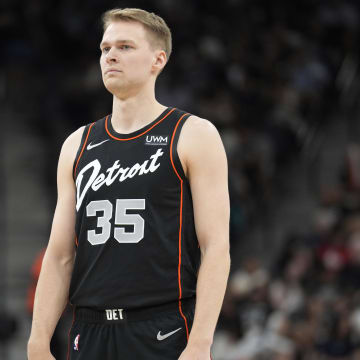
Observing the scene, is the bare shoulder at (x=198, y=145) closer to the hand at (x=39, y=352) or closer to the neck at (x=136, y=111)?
the neck at (x=136, y=111)

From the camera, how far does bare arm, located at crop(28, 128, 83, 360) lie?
11.8ft

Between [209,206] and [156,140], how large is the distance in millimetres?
327

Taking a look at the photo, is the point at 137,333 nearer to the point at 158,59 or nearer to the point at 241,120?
the point at 158,59

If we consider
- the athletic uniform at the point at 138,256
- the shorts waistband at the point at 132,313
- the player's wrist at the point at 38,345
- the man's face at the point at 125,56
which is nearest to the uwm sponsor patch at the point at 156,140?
the athletic uniform at the point at 138,256

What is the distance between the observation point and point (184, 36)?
12602mm

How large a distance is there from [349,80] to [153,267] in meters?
10.1

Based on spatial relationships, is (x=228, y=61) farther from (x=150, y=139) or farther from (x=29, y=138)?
(x=150, y=139)

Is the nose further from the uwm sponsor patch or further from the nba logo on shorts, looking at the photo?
the nba logo on shorts

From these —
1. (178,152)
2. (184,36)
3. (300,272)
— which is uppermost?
(184,36)

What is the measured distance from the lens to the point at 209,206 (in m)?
3.50

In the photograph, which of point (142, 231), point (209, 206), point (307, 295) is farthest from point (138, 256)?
point (307, 295)

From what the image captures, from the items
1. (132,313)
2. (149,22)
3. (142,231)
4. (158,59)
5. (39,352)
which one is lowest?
(39,352)

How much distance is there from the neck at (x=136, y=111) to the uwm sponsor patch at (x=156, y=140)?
0.08m

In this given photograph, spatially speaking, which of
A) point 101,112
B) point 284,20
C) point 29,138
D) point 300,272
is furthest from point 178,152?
point 284,20
